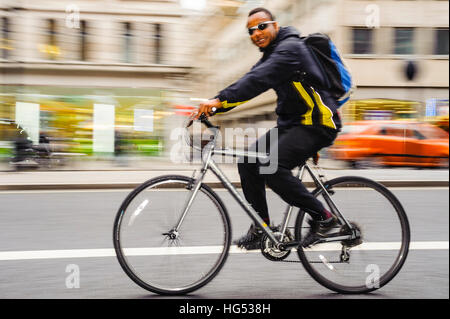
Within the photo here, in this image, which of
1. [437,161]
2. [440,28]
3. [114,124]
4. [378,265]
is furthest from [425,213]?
[440,28]

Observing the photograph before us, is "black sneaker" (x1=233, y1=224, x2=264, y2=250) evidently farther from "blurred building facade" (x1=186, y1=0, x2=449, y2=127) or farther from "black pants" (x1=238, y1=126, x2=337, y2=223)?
"blurred building facade" (x1=186, y1=0, x2=449, y2=127)

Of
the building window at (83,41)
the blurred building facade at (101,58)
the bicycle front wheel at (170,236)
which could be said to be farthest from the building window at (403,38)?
the bicycle front wheel at (170,236)

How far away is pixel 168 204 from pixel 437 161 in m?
12.8

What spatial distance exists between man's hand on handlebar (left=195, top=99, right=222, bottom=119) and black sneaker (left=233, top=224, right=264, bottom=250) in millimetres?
821

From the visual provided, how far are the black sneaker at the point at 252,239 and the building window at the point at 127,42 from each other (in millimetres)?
19140

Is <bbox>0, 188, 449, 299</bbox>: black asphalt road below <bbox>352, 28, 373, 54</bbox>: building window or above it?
below

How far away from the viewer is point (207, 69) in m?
21.5

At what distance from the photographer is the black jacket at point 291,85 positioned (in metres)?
3.15

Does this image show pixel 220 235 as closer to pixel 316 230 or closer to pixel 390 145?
pixel 316 230

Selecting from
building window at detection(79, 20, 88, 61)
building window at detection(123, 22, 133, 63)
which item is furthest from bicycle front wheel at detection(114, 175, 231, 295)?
building window at detection(79, 20, 88, 61)

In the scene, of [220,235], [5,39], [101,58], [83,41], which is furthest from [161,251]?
[83,41]

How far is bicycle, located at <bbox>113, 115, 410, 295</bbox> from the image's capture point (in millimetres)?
3316

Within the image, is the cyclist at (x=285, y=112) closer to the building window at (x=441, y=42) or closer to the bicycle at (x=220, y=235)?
the bicycle at (x=220, y=235)

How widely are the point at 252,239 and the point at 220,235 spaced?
0.68ft
